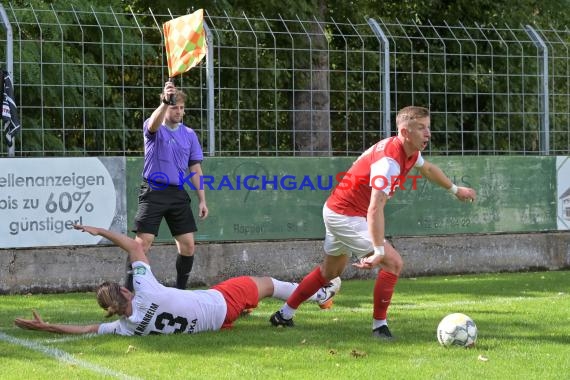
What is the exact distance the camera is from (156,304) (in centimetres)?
796

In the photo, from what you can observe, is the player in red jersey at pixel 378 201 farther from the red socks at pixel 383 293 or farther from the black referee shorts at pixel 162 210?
the black referee shorts at pixel 162 210

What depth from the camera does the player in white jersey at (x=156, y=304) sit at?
7.89 m

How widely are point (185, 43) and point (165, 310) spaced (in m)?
3.36

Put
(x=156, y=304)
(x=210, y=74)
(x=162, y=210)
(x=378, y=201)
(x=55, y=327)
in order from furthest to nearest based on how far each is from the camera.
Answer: (x=210, y=74)
(x=162, y=210)
(x=55, y=327)
(x=156, y=304)
(x=378, y=201)

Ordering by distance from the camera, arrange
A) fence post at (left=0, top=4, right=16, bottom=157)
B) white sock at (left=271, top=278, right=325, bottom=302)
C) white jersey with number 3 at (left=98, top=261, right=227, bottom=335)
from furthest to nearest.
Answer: fence post at (left=0, top=4, right=16, bottom=157) → white sock at (left=271, top=278, right=325, bottom=302) → white jersey with number 3 at (left=98, top=261, right=227, bottom=335)

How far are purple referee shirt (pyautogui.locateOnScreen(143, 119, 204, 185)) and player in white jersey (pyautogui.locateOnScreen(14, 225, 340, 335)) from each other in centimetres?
203

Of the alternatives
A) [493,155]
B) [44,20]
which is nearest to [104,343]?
[44,20]

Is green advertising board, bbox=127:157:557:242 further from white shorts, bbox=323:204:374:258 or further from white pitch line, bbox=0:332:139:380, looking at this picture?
white shorts, bbox=323:204:374:258

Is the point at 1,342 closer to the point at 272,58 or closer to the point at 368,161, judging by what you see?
the point at 368,161

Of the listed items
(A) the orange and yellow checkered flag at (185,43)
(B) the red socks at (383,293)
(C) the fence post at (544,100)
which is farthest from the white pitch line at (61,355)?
(C) the fence post at (544,100)

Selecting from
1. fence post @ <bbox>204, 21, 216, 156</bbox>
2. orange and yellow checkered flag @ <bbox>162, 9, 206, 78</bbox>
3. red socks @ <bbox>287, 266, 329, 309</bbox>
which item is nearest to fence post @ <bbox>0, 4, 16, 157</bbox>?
fence post @ <bbox>204, 21, 216, 156</bbox>

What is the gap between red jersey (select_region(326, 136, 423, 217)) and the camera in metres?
8.08

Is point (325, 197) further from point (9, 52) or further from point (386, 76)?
point (9, 52)

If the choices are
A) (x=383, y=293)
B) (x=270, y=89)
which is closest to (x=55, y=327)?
(x=383, y=293)
